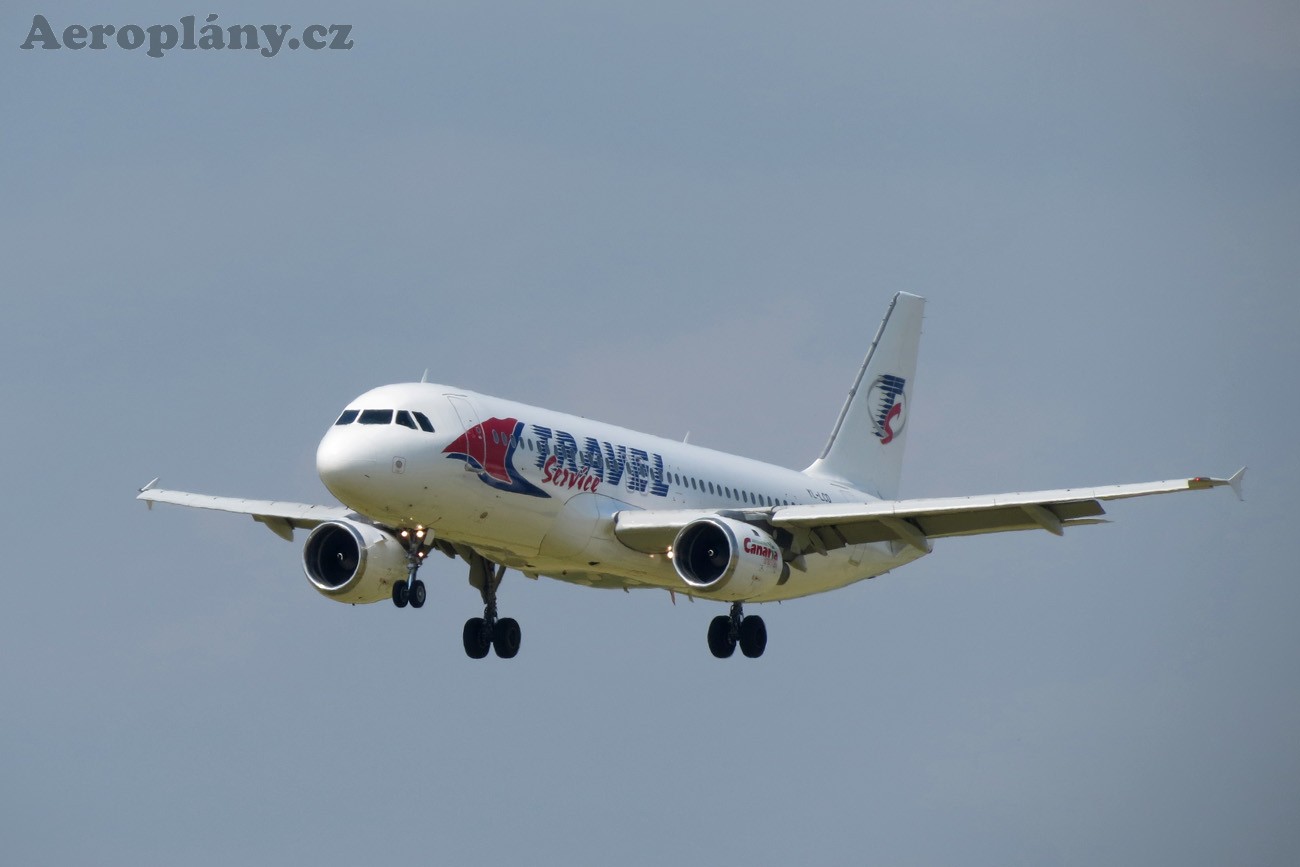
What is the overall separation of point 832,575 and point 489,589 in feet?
A: 29.1

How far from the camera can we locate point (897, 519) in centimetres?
4672

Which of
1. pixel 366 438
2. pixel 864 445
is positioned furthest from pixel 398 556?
pixel 864 445

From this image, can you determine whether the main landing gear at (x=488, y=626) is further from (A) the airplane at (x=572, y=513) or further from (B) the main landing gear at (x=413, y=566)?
(B) the main landing gear at (x=413, y=566)

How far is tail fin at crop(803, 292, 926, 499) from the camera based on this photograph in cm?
5916

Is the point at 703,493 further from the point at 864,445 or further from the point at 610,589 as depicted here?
the point at 864,445

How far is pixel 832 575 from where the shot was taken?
52.3 meters

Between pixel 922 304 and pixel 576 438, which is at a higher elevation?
pixel 922 304

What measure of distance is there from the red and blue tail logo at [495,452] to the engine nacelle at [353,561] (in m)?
4.01

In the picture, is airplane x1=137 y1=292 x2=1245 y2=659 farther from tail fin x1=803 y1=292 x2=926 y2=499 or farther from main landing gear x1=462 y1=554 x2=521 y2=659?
tail fin x1=803 y1=292 x2=926 y2=499

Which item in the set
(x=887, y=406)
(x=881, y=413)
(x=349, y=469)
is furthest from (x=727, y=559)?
(x=887, y=406)

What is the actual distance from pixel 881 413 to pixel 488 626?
650 inches

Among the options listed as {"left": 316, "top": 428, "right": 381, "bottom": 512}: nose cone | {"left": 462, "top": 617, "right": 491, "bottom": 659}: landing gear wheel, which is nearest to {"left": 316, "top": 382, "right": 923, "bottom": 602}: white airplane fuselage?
{"left": 316, "top": 428, "right": 381, "bottom": 512}: nose cone

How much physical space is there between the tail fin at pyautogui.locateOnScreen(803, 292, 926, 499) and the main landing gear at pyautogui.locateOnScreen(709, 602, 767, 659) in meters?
8.29

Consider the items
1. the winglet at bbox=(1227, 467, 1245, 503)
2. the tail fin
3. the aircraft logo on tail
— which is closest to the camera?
the winglet at bbox=(1227, 467, 1245, 503)
